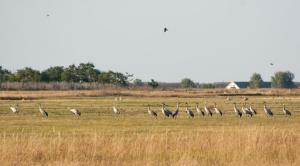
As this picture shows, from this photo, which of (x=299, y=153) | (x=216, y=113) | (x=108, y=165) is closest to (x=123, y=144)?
(x=108, y=165)

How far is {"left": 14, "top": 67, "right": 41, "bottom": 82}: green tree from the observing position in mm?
133250

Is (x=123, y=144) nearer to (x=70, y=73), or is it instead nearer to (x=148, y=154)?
(x=148, y=154)

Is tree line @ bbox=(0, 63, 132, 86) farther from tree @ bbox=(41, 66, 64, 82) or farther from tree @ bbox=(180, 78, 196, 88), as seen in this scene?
tree @ bbox=(180, 78, 196, 88)

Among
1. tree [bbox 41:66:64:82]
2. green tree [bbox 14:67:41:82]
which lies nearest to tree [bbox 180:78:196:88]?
tree [bbox 41:66:64:82]

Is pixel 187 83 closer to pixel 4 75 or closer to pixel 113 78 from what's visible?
pixel 113 78

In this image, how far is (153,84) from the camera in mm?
146750

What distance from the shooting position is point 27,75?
443 feet

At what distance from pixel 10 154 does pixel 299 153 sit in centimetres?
741

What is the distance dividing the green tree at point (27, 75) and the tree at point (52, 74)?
202 centimetres

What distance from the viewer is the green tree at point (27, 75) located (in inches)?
5246

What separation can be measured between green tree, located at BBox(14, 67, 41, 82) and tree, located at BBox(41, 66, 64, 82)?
2.02 metres

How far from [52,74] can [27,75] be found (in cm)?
908

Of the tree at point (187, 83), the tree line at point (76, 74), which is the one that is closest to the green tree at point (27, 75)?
the tree line at point (76, 74)

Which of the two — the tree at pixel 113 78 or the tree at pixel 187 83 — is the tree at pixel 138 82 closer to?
the tree at pixel 113 78
